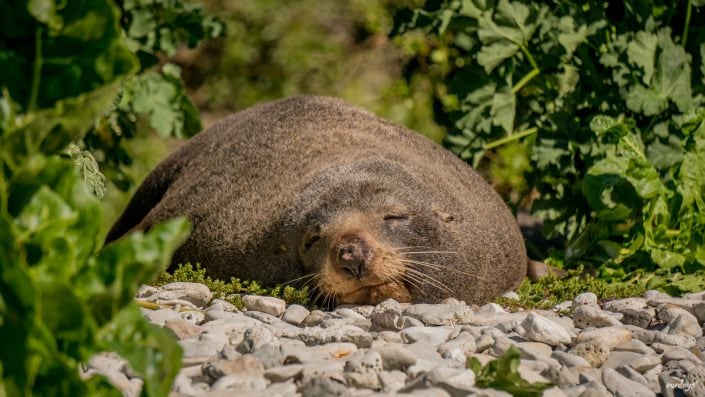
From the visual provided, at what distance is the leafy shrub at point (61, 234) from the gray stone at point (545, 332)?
6.76 ft

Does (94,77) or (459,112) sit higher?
(94,77)

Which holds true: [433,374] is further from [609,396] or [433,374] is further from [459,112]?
[459,112]

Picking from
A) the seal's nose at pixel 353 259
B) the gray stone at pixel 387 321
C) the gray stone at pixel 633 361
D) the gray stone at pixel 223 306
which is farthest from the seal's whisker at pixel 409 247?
the gray stone at pixel 633 361

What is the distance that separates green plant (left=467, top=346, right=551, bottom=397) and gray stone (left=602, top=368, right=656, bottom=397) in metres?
0.57

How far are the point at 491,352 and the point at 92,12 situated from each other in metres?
2.20

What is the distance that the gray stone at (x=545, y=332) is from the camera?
4.58 m

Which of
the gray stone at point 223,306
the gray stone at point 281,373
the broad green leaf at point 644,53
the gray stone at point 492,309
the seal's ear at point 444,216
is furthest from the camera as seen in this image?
the broad green leaf at point 644,53

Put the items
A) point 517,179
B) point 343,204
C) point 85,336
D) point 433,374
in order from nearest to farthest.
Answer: point 85,336 < point 433,374 < point 343,204 < point 517,179

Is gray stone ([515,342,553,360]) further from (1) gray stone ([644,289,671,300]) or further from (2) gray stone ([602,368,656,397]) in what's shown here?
(1) gray stone ([644,289,671,300])

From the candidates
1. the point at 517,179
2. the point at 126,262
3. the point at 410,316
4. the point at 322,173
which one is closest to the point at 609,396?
the point at 410,316

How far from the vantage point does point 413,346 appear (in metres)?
4.35

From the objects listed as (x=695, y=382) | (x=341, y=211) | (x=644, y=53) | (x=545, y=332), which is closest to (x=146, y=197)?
(x=341, y=211)

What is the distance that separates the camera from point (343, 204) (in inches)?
234

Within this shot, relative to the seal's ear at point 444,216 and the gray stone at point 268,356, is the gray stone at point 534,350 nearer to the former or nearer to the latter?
the gray stone at point 268,356
